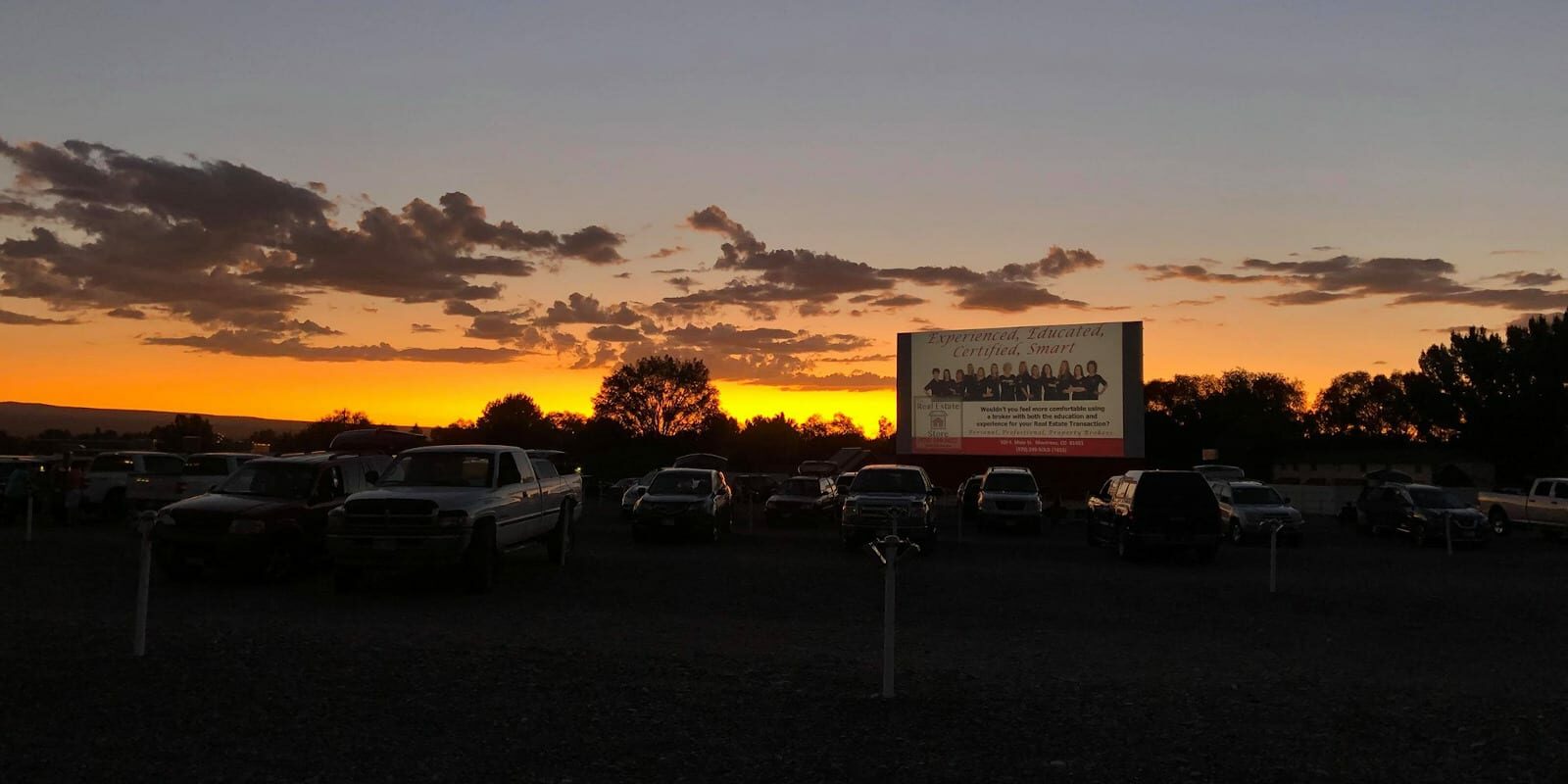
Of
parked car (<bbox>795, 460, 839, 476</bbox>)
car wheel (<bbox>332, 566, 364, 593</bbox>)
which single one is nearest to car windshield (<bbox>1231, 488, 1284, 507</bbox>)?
car wheel (<bbox>332, 566, 364, 593</bbox>)

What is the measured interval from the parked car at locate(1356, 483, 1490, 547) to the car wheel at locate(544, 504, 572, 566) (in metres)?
19.9

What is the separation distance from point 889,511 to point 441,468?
9.65 meters

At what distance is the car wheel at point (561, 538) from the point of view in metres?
19.1

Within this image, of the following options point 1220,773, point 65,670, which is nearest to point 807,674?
point 1220,773

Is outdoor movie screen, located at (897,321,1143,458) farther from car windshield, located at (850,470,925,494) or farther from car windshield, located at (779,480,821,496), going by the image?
car windshield, located at (850,470,925,494)

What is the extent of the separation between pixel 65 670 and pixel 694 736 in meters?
5.48

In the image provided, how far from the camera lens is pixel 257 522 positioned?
15602 millimetres

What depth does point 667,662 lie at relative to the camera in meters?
10.0

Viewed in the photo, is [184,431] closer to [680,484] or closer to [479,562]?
[680,484]

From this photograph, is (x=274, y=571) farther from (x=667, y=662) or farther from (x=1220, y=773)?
(x=1220, y=773)

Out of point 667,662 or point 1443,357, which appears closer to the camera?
point 667,662

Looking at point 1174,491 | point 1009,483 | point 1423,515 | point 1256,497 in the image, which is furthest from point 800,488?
point 1423,515

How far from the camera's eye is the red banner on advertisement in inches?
1656

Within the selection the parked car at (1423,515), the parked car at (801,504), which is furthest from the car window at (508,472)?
the parked car at (1423,515)
